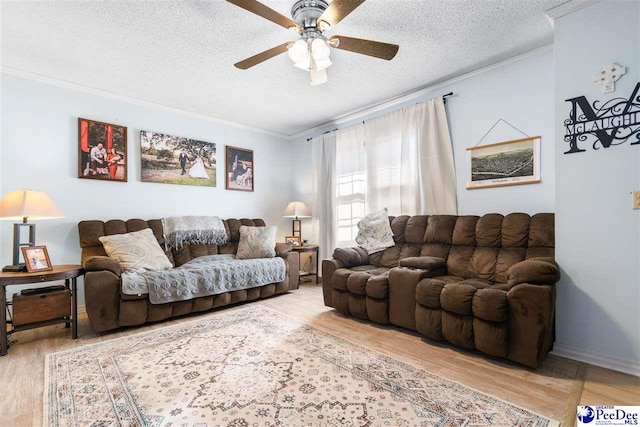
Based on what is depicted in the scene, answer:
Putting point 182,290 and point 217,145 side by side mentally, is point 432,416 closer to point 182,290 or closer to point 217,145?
point 182,290

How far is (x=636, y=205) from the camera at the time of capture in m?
1.99

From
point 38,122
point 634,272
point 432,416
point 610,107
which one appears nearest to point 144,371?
point 432,416

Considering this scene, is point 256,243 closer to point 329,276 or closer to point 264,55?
point 329,276

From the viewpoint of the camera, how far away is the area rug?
5.14 ft

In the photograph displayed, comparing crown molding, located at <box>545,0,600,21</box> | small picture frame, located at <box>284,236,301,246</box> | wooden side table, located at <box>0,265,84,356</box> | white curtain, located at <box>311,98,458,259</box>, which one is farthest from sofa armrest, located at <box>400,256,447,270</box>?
wooden side table, located at <box>0,265,84,356</box>

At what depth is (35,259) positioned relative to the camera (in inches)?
106

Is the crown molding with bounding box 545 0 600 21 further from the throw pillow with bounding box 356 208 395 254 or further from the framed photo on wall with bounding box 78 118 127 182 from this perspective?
the framed photo on wall with bounding box 78 118 127 182

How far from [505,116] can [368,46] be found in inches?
70.5

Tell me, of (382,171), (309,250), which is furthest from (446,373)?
(309,250)

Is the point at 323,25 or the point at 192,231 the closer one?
the point at 323,25

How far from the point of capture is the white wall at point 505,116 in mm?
2848

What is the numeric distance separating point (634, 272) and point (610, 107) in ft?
3.64

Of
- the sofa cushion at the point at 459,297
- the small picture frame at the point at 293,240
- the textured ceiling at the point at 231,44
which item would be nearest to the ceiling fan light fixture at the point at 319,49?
the textured ceiling at the point at 231,44

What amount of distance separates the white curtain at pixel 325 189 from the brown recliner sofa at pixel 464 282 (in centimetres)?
124
